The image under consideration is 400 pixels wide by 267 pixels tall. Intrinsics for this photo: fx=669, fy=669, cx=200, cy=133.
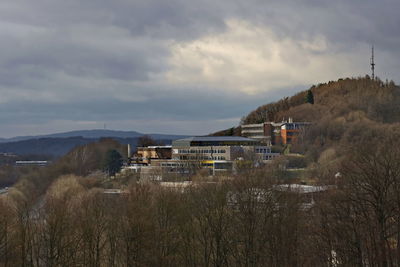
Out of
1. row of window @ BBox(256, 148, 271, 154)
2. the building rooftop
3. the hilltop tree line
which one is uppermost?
the building rooftop

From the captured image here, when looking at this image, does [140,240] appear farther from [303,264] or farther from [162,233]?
[303,264]

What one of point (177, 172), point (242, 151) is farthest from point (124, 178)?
point (242, 151)

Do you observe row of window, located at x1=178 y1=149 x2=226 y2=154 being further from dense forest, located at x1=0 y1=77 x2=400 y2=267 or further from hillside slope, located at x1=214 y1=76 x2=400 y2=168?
dense forest, located at x1=0 y1=77 x2=400 y2=267

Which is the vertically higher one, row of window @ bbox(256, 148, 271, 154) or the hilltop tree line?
row of window @ bbox(256, 148, 271, 154)

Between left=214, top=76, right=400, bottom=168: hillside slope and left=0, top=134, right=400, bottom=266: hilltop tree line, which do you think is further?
left=214, top=76, right=400, bottom=168: hillside slope

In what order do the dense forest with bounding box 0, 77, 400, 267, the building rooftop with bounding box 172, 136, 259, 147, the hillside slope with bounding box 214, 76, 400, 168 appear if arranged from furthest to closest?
the building rooftop with bounding box 172, 136, 259, 147
the hillside slope with bounding box 214, 76, 400, 168
the dense forest with bounding box 0, 77, 400, 267

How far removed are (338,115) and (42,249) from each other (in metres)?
143

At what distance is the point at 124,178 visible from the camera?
141 m

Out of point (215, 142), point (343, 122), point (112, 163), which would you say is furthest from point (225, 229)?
point (343, 122)

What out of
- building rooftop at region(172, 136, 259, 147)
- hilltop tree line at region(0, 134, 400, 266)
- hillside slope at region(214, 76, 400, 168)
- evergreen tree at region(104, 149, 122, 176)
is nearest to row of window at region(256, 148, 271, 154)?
building rooftop at region(172, 136, 259, 147)

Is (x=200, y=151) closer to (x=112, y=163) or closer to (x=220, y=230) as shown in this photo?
(x=112, y=163)

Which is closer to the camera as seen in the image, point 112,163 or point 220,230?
point 220,230

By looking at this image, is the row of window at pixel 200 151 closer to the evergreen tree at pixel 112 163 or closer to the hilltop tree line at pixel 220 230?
the evergreen tree at pixel 112 163

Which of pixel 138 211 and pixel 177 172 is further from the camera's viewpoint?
pixel 177 172
